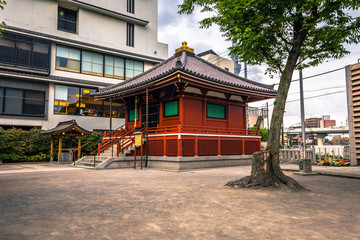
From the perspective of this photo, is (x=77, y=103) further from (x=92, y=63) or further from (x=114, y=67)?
(x=114, y=67)

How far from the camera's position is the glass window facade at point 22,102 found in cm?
2338

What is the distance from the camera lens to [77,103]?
1073 inches

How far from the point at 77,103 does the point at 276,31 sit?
2323 cm

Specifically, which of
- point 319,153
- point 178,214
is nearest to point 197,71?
point 319,153

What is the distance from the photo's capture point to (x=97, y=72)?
1130 inches

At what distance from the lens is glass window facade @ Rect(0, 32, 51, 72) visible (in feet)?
76.2

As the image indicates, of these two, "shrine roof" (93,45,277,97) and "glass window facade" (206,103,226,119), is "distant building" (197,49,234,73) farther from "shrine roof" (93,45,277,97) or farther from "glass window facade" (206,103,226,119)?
"glass window facade" (206,103,226,119)

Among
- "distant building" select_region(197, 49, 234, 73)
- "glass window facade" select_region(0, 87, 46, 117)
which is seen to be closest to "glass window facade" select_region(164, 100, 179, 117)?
"glass window facade" select_region(0, 87, 46, 117)

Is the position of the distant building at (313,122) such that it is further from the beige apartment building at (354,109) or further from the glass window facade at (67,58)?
the glass window facade at (67,58)

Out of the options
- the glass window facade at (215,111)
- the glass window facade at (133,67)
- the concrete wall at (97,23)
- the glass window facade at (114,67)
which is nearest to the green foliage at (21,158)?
the glass window facade at (114,67)

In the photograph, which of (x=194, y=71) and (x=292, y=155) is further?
(x=292, y=155)

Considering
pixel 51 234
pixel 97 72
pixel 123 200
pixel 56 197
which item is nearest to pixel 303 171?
pixel 123 200

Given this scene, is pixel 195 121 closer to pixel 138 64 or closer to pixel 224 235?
pixel 224 235

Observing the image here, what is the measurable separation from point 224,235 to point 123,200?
3298 millimetres
